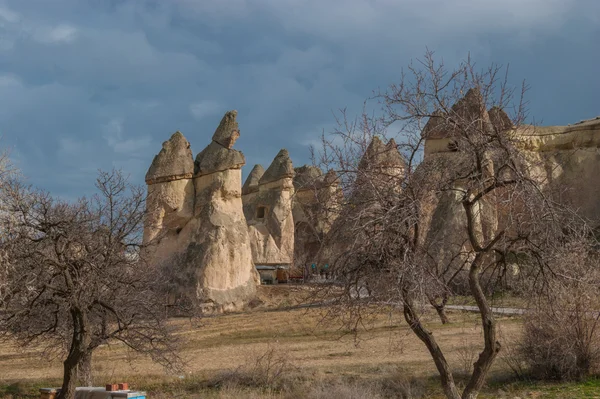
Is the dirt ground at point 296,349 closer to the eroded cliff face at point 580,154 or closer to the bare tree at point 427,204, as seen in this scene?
the bare tree at point 427,204

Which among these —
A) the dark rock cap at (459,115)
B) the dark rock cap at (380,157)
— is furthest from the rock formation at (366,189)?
the dark rock cap at (459,115)

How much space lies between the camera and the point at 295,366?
12352 mm

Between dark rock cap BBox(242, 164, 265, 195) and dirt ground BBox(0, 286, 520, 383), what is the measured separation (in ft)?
71.4

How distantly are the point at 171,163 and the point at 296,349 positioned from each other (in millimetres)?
11888

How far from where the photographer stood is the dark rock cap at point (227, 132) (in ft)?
83.5

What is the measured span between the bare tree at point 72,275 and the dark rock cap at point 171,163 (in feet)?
44.8

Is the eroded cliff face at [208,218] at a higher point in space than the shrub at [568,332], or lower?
higher

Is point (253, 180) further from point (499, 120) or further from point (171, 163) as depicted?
point (499, 120)

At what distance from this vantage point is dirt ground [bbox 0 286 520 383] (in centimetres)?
1254

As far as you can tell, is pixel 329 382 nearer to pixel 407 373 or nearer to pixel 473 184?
pixel 407 373

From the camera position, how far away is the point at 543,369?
34.1ft

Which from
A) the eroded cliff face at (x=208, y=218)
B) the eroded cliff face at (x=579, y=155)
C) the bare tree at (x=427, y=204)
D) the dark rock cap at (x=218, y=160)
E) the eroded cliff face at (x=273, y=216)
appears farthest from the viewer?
the eroded cliff face at (x=273, y=216)

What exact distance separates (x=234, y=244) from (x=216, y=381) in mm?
12999

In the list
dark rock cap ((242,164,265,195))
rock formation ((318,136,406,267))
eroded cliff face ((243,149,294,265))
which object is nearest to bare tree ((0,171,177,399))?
rock formation ((318,136,406,267))
